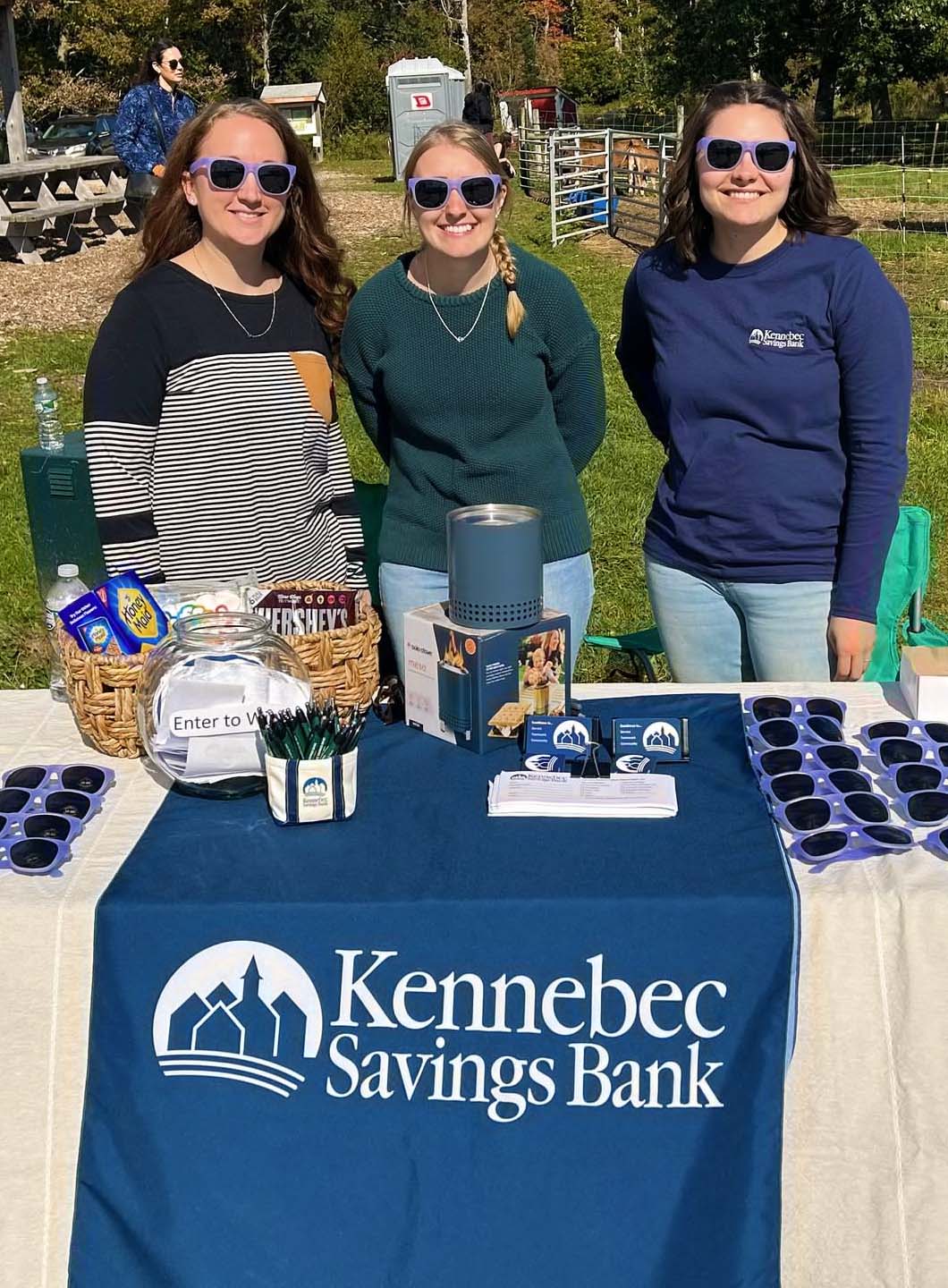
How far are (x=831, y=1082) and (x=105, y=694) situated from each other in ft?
4.51

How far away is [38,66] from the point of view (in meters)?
39.2

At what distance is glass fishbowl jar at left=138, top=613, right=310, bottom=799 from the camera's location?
2273mm

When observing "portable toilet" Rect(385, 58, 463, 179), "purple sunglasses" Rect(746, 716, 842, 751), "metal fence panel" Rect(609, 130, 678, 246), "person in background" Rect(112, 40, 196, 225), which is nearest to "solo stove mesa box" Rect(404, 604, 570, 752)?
"purple sunglasses" Rect(746, 716, 842, 751)

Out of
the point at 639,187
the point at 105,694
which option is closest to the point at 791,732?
the point at 105,694

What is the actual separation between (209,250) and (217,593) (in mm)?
816

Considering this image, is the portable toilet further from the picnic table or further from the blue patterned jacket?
the blue patterned jacket

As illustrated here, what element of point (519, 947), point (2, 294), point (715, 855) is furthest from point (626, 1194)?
point (2, 294)

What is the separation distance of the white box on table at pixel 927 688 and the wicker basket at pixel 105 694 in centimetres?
142

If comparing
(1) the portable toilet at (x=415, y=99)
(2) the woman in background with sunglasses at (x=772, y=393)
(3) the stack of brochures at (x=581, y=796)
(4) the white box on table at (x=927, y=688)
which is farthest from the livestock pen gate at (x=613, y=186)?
(3) the stack of brochures at (x=581, y=796)

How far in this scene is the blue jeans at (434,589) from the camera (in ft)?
9.65

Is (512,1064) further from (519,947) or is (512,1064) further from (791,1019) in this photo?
(791,1019)

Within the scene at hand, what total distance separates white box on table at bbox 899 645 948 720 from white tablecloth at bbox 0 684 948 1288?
0.53 meters

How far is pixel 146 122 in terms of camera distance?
1159cm

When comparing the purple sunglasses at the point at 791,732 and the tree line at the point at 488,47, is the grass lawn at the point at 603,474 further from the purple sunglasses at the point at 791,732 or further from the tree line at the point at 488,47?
the tree line at the point at 488,47
